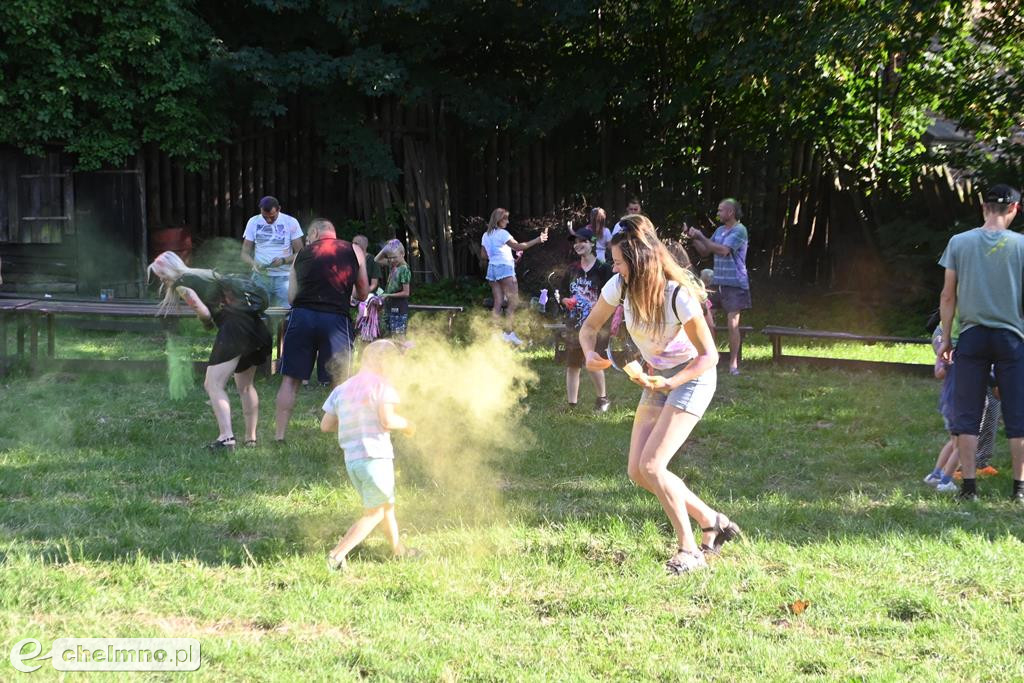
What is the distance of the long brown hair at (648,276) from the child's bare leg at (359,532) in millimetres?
1662

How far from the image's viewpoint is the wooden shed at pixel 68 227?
18031 mm

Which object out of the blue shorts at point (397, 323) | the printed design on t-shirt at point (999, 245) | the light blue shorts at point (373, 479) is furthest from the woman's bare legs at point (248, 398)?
the printed design on t-shirt at point (999, 245)

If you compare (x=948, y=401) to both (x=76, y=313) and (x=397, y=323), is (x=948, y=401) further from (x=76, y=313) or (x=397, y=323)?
(x=76, y=313)

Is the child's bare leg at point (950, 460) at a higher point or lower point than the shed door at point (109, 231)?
lower

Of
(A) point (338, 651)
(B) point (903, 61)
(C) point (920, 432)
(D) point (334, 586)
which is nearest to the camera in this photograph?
(A) point (338, 651)

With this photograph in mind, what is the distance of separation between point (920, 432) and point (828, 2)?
26.0 feet

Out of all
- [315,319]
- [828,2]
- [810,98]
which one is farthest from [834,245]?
[315,319]

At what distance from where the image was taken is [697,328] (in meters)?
5.61

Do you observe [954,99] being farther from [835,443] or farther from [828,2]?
[835,443]

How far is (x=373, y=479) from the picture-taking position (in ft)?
19.0

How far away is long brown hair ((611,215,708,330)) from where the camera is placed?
5.65m

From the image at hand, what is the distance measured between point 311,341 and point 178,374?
10.1 ft

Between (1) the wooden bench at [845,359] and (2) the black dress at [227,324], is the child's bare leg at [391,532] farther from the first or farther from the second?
(1) the wooden bench at [845,359]

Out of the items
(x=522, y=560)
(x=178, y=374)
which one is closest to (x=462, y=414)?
(x=178, y=374)
